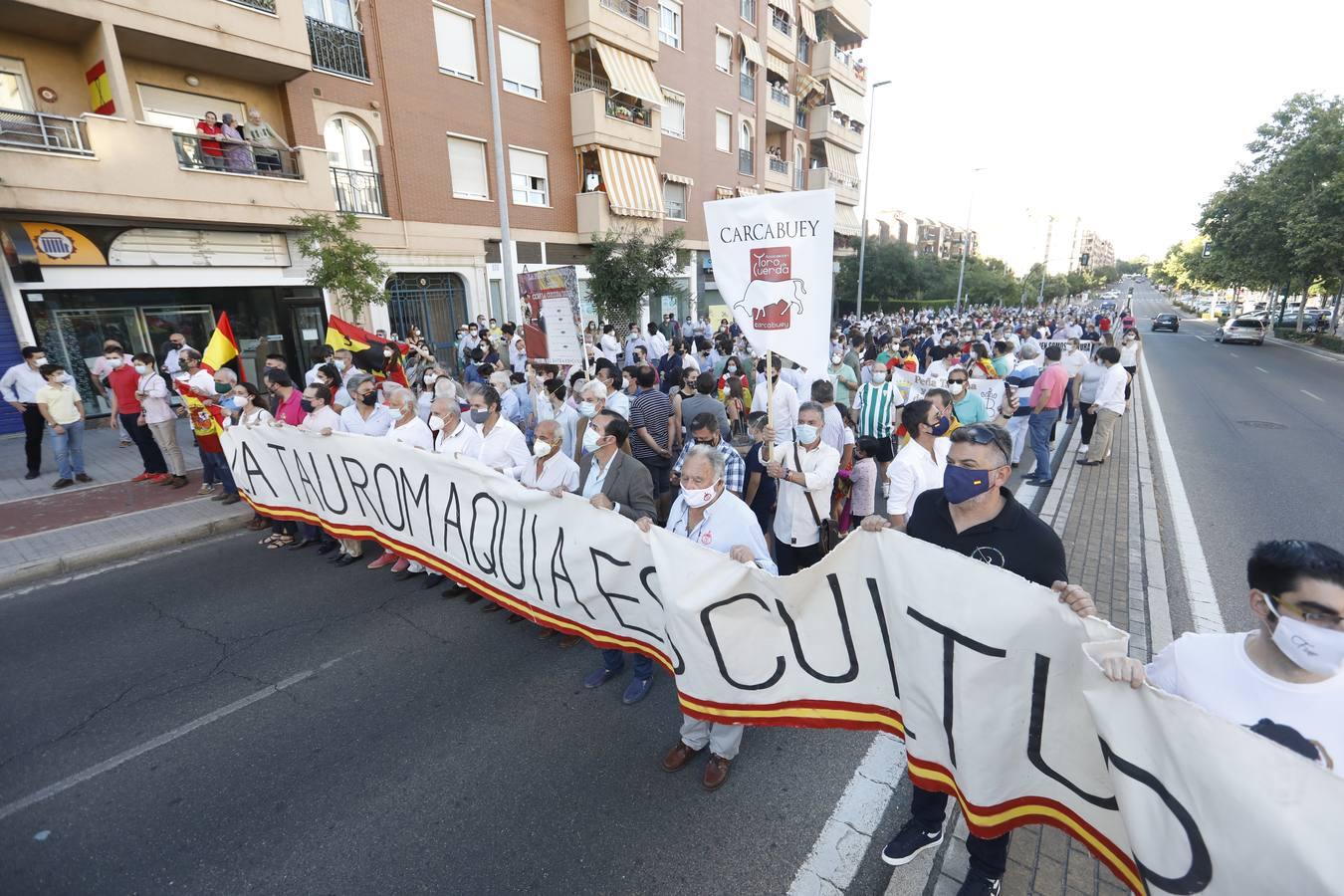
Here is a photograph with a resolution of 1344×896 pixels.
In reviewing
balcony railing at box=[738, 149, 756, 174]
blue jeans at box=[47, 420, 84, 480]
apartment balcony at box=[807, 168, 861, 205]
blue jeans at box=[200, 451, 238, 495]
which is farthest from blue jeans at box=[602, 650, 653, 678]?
apartment balcony at box=[807, 168, 861, 205]

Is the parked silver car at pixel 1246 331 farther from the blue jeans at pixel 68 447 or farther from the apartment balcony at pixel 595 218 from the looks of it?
the blue jeans at pixel 68 447

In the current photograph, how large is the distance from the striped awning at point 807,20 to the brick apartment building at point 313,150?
833 centimetres

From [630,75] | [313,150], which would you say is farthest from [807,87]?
[313,150]

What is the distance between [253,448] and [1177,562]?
9.33 m

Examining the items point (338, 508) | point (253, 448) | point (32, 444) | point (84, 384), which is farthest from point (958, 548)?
point (84, 384)

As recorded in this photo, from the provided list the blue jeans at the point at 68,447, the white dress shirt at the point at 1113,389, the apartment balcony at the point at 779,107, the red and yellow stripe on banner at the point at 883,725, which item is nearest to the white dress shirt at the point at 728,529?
the red and yellow stripe on banner at the point at 883,725

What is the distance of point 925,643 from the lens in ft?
8.06

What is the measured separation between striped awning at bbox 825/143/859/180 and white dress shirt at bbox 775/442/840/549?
37.5 metres

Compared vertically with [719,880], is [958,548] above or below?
above

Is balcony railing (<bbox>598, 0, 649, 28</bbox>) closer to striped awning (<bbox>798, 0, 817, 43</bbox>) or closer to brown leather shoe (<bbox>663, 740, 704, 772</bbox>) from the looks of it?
striped awning (<bbox>798, 0, 817, 43</bbox>)

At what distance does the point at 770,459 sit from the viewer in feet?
14.3

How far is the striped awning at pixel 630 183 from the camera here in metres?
21.0

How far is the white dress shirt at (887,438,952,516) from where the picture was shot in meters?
4.12

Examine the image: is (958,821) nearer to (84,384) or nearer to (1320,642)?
(1320,642)
